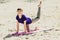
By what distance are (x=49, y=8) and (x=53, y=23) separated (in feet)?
7.40

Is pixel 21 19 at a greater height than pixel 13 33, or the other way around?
pixel 21 19

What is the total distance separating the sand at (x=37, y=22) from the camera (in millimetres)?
6239

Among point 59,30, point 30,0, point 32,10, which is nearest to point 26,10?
point 32,10

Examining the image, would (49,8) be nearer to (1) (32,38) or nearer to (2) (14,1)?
(2) (14,1)

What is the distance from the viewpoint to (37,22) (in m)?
7.57

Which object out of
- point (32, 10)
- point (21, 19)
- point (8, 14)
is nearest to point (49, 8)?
point (32, 10)

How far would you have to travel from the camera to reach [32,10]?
30.6 ft

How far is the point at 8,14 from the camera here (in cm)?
894

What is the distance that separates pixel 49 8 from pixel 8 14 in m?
1.71

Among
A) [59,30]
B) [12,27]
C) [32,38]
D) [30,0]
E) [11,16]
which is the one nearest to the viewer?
[32,38]

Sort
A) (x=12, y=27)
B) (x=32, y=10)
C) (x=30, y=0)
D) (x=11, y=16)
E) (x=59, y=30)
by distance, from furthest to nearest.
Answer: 1. (x=30, y=0)
2. (x=32, y=10)
3. (x=11, y=16)
4. (x=12, y=27)
5. (x=59, y=30)

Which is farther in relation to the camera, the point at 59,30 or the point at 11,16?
the point at 11,16

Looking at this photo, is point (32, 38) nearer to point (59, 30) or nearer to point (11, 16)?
point (59, 30)

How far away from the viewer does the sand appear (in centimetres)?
624
